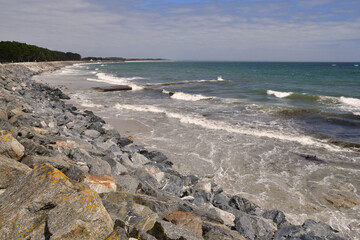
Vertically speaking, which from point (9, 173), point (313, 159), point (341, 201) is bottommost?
point (341, 201)

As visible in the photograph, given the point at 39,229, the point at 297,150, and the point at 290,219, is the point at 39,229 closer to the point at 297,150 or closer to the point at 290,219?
the point at 290,219

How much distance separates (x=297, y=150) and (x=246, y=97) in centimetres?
1617

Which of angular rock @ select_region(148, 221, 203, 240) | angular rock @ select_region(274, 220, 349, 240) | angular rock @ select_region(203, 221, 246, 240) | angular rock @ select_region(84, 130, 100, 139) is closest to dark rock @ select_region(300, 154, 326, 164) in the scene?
angular rock @ select_region(274, 220, 349, 240)

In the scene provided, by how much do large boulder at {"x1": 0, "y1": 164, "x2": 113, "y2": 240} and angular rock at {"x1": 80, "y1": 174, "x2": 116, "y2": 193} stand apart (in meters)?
1.26

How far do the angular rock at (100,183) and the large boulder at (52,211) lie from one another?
1.26 metres

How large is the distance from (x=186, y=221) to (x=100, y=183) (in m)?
1.71

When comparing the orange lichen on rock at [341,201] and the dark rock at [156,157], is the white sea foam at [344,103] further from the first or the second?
the dark rock at [156,157]

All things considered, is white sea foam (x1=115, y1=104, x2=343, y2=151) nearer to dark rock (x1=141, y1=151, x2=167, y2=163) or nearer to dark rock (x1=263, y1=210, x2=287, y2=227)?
dark rock (x1=141, y1=151, x2=167, y2=163)

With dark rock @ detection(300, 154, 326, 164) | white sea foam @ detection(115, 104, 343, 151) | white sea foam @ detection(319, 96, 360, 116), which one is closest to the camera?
Result: dark rock @ detection(300, 154, 326, 164)

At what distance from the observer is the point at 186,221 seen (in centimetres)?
420

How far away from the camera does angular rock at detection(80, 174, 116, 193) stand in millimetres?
4586

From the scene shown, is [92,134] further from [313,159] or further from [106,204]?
[313,159]

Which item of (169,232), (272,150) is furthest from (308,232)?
(272,150)

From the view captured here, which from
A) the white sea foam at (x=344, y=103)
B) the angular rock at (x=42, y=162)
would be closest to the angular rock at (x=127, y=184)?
the angular rock at (x=42, y=162)
